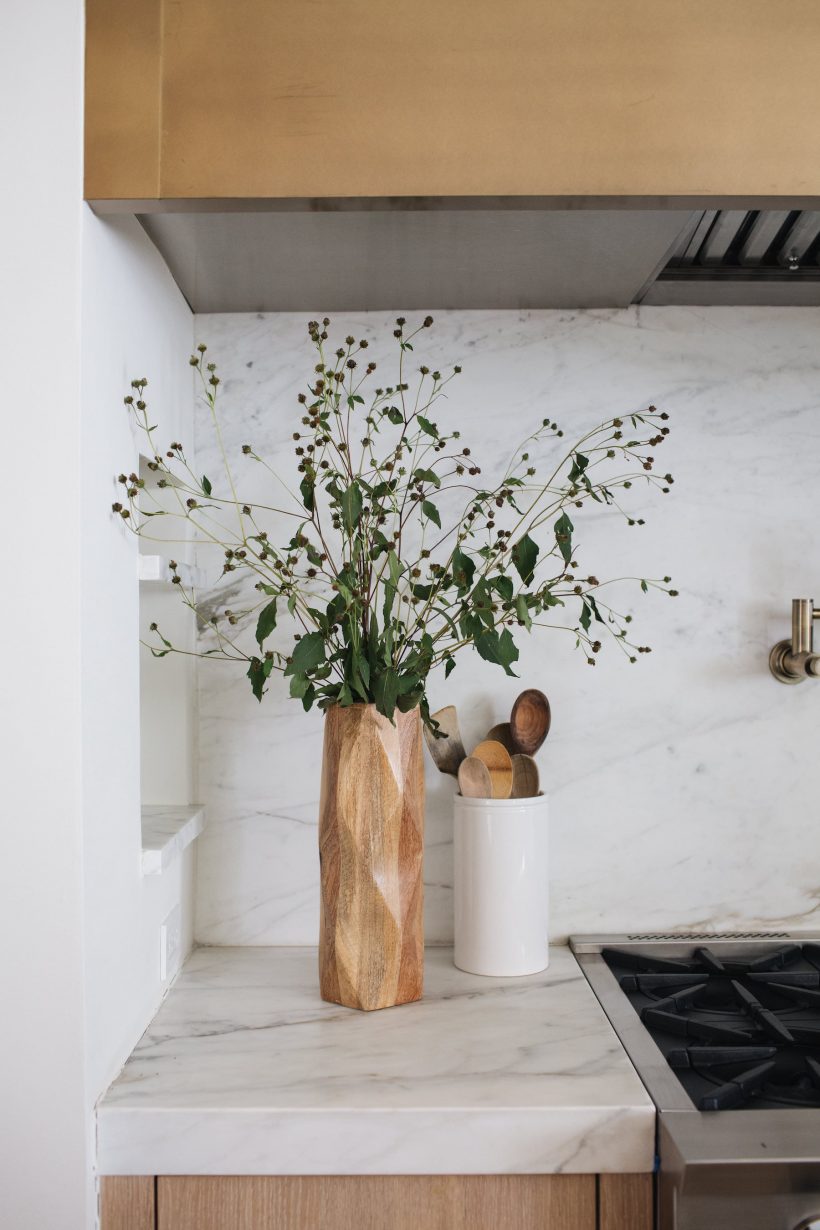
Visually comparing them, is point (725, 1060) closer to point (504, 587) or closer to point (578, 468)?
point (504, 587)

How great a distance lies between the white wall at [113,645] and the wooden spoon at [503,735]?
0.48m

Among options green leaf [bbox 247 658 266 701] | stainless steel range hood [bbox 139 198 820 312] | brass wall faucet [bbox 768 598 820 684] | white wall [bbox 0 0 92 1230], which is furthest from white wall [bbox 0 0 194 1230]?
brass wall faucet [bbox 768 598 820 684]

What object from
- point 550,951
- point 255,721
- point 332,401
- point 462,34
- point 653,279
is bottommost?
point 550,951

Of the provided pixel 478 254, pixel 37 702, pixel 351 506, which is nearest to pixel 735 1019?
pixel 351 506

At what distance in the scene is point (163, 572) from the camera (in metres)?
1.23

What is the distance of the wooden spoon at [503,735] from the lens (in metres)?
1.40

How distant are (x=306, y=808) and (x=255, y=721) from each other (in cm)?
15

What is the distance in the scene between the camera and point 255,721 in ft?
4.74

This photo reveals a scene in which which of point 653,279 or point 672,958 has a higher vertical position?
point 653,279

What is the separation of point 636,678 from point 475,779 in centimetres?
31

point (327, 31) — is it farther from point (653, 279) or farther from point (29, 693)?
point (29, 693)

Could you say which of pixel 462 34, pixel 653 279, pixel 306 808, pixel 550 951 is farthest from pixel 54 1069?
pixel 653 279

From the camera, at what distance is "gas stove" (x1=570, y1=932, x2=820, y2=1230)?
34.3 inches

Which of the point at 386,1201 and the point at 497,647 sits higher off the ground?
the point at 497,647
